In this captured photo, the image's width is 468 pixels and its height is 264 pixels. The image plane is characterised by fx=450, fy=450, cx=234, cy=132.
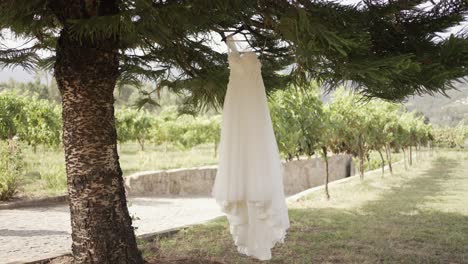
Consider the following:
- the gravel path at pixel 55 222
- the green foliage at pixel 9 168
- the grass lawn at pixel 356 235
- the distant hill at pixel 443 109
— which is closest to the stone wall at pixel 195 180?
the gravel path at pixel 55 222

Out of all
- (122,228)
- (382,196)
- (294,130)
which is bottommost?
(382,196)

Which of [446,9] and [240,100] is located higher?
[446,9]

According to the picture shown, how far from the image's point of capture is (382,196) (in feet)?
27.1

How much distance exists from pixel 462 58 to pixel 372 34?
1.61 feet

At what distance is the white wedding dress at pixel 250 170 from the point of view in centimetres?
264

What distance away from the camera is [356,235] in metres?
4.73

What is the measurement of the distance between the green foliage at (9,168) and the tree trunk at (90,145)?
6.13 metres

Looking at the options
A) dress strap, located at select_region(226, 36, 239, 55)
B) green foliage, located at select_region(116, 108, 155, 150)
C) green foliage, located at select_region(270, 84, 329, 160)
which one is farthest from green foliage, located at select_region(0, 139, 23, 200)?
green foliage, located at select_region(116, 108, 155, 150)

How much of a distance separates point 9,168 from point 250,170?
280 inches

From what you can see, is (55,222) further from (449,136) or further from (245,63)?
(449,136)

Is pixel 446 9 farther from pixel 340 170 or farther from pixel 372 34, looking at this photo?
pixel 340 170

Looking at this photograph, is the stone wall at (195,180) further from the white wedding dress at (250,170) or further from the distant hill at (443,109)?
the distant hill at (443,109)

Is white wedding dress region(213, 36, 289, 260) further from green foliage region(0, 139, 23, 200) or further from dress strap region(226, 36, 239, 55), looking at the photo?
green foliage region(0, 139, 23, 200)

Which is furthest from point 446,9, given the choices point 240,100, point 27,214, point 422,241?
point 27,214
